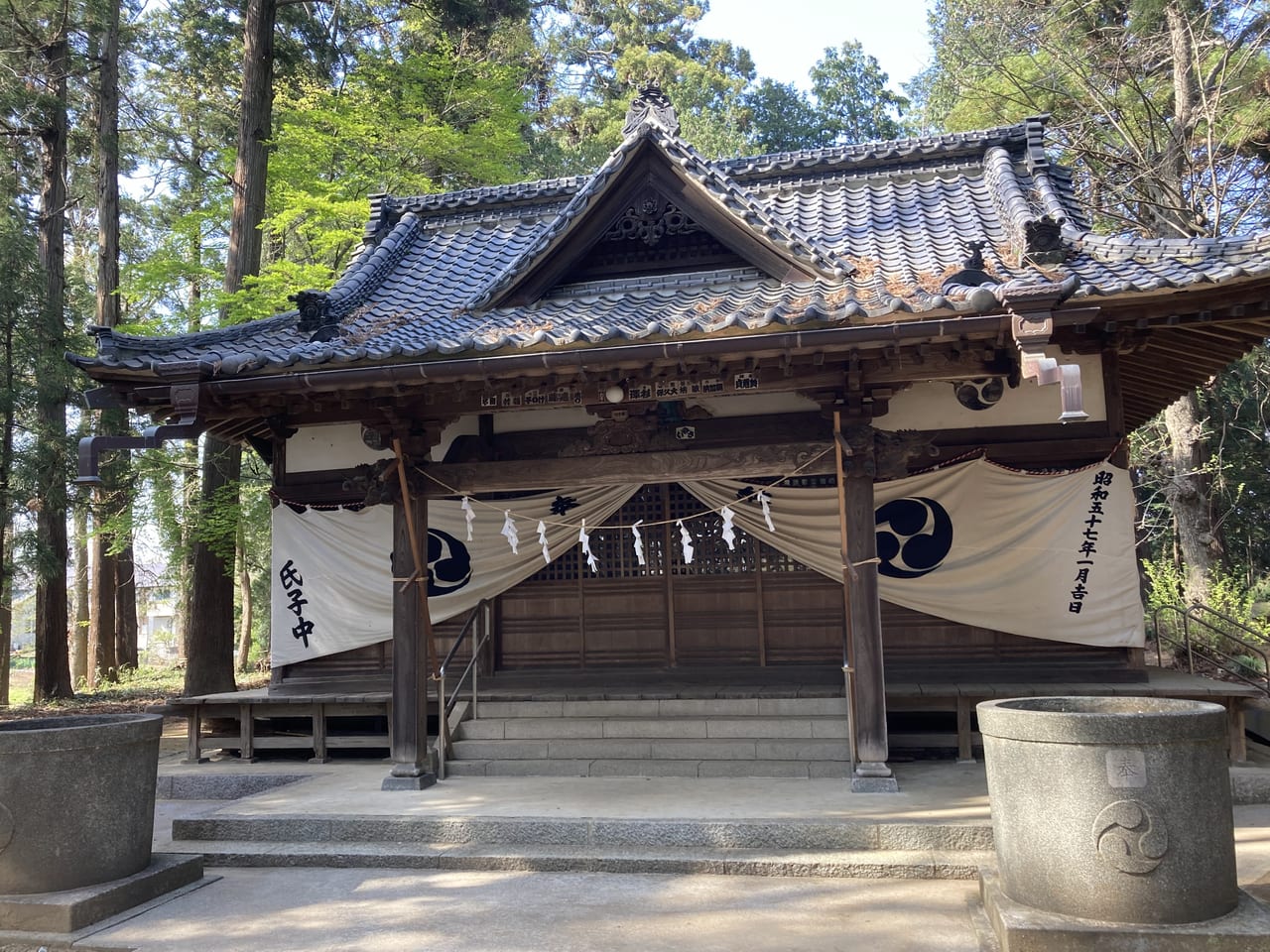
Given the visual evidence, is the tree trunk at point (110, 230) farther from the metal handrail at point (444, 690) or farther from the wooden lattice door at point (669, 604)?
the wooden lattice door at point (669, 604)

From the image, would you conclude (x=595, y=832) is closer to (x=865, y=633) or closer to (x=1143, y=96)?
(x=865, y=633)

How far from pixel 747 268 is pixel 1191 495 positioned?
11337 mm

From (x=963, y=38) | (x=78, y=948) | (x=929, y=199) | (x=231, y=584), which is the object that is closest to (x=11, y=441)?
(x=231, y=584)

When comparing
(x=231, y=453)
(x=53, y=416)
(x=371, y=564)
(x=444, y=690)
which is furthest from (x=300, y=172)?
(x=444, y=690)

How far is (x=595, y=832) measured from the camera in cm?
634

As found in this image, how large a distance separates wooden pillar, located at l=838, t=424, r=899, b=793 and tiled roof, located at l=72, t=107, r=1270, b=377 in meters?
1.29

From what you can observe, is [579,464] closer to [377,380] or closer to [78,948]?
[377,380]

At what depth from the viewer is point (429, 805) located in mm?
7043

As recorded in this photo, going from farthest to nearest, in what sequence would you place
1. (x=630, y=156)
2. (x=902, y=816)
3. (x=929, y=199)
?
(x=929, y=199) < (x=630, y=156) < (x=902, y=816)

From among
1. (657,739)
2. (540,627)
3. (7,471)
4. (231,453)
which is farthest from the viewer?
(7,471)

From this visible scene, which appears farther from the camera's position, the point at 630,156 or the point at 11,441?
the point at 11,441

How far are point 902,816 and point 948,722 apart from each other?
2997mm

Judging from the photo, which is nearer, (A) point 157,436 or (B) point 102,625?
(A) point 157,436

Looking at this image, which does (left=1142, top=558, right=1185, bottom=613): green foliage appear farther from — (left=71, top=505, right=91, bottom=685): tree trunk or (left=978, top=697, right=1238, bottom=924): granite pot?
(left=71, top=505, right=91, bottom=685): tree trunk
